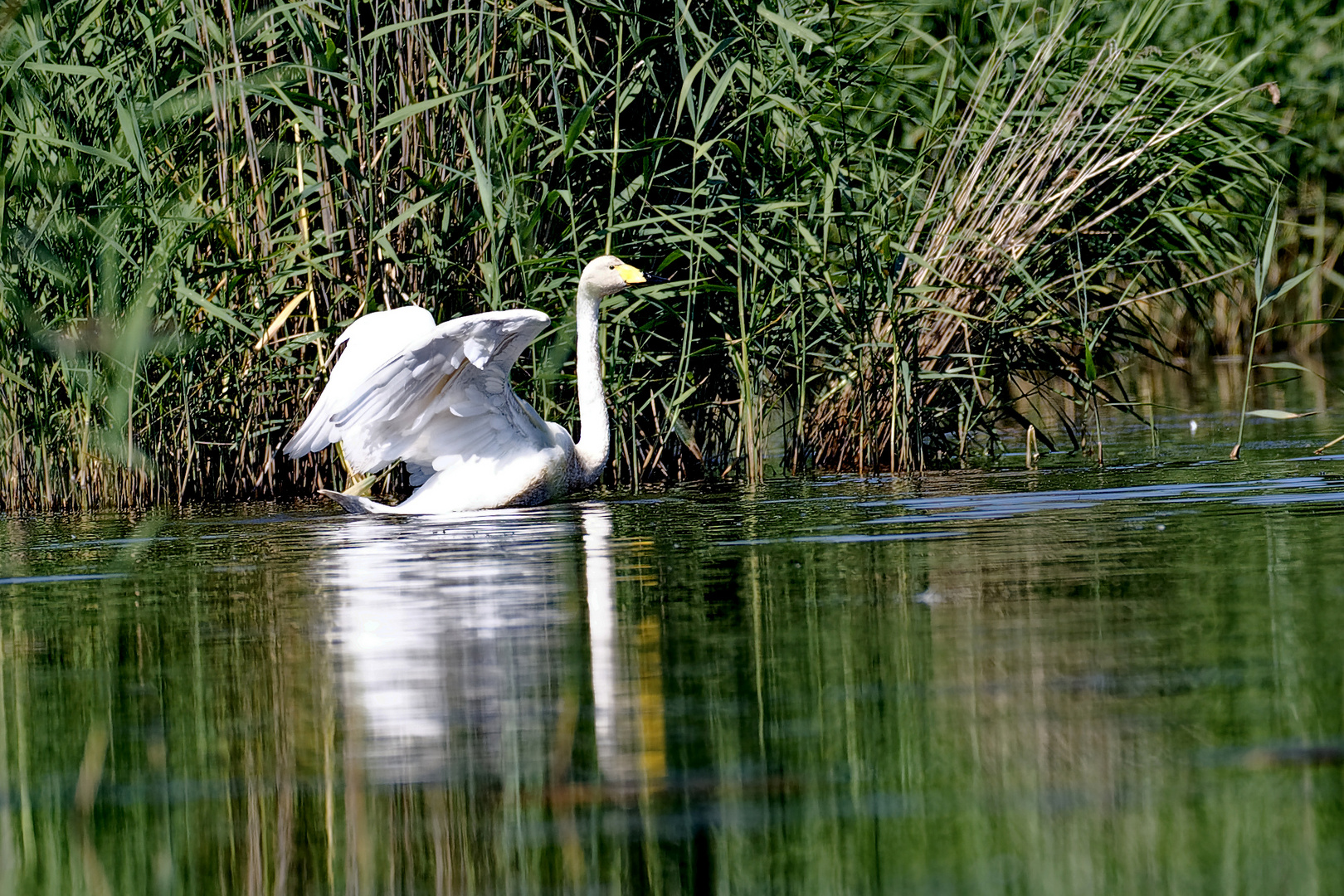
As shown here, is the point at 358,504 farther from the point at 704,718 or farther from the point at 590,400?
the point at 704,718

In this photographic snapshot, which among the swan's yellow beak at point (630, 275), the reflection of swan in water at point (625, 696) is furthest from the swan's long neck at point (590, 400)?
the reflection of swan in water at point (625, 696)

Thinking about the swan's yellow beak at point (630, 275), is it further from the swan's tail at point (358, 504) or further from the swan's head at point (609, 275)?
the swan's tail at point (358, 504)

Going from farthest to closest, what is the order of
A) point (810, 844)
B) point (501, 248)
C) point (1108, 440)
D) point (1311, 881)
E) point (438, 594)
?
point (1108, 440)
point (501, 248)
point (438, 594)
point (810, 844)
point (1311, 881)

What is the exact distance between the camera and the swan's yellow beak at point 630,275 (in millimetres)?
7859

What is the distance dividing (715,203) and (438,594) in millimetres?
3765

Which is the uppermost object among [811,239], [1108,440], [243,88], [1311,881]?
[243,88]

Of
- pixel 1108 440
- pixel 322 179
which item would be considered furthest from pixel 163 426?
pixel 1108 440

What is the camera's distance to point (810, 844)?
2740 millimetres

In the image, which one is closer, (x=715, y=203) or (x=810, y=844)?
(x=810, y=844)

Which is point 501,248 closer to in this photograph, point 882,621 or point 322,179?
point 322,179

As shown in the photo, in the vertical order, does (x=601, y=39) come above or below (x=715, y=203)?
above

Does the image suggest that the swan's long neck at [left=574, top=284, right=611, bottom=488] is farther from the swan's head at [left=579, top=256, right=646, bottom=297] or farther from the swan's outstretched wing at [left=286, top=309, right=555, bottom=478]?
the swan's outstretched wing at [left=286, top=309, right=555, bottom=478]

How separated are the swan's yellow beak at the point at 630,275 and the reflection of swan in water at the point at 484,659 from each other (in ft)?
5.13

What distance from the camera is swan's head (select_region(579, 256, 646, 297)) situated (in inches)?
310
